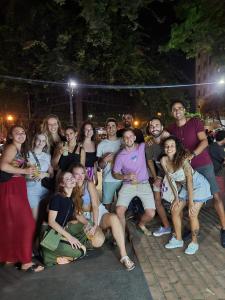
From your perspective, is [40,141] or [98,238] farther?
[40,141]

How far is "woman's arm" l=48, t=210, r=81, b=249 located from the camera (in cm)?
464

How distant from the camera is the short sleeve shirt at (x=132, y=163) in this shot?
5473mm

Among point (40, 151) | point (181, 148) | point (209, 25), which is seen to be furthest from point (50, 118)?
point (209, 25)

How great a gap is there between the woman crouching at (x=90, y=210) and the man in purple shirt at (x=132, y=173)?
1.46ft

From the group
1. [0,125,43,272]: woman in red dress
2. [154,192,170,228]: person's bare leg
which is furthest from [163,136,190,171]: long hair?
[0,125,43,272]: woman in red dress

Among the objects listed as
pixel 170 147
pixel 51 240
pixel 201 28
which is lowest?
pixel 51 240

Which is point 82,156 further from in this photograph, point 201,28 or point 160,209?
point 201,28

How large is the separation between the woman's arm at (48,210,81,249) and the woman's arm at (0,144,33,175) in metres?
0.65

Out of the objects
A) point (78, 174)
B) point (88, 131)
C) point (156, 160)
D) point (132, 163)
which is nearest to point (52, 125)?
point (88, 131)

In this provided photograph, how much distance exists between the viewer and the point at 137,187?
545 cm

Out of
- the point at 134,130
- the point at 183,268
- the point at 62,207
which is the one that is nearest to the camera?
the point at 183,268

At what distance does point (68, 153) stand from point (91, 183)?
2.35 feet

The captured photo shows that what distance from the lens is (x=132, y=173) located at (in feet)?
17.6

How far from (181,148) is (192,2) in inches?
98.0
